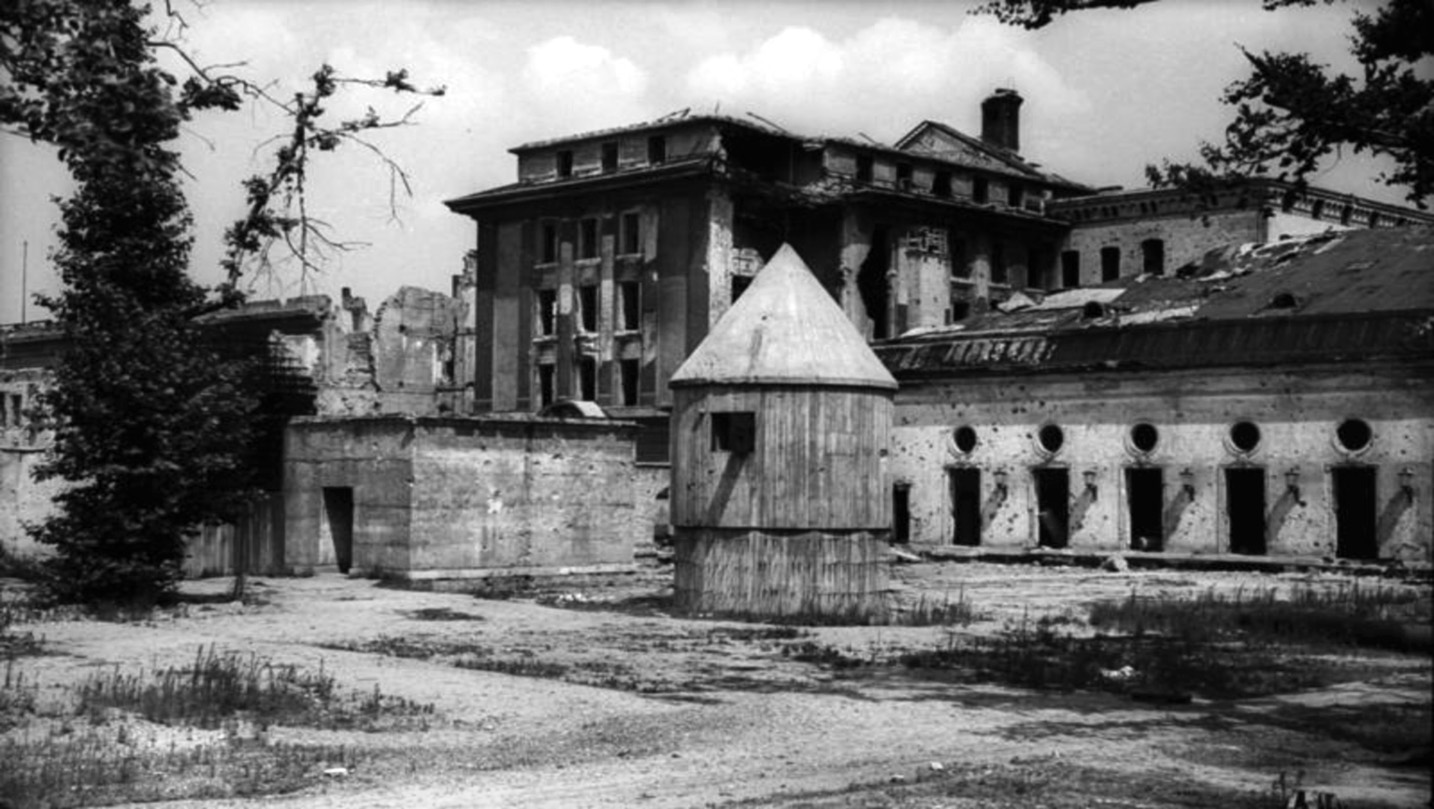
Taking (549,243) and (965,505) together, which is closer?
(965,505)

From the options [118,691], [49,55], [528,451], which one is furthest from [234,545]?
[49,55]

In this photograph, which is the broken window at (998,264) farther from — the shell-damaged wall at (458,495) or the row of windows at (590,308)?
the shell-damaged wall at (458,495)

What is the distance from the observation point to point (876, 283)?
187ft

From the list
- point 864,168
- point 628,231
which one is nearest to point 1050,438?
point 864,168

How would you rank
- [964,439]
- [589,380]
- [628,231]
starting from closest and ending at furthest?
[964,439], [628,231], [589,380]

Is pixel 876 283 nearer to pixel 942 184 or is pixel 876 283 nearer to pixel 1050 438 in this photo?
pixel 942 184

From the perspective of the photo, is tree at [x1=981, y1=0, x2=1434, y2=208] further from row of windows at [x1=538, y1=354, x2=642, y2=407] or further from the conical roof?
row of windows at [x1=538, y1=354, x2=642, y2=407]

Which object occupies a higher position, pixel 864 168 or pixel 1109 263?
pixel 864 168

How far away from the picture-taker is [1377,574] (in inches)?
1409

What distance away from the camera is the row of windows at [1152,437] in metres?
37.6

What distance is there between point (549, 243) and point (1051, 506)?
23043 millimetres

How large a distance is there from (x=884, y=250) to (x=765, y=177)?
16.8ft

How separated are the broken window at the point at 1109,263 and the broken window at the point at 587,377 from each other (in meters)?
20.1

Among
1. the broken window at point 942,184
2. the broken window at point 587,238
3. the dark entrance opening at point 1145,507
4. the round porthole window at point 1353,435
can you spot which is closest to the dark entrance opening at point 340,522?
the dark entrance opening at point 1145,507
